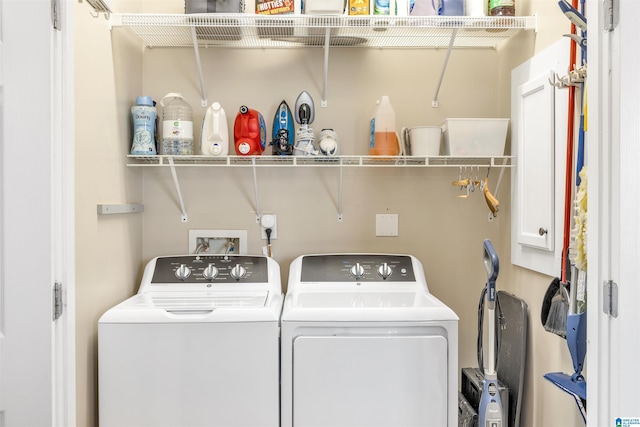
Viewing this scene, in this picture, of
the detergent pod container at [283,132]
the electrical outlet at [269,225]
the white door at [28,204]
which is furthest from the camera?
the electrical outlet at [269,225]

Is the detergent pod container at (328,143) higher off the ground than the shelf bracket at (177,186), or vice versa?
the detergent pod container at (328,143)

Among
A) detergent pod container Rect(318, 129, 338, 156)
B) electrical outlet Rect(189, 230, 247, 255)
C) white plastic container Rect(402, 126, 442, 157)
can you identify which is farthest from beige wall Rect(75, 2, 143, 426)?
white plastic container Rect(402, 126, 442, 157)

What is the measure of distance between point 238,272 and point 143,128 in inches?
29.1

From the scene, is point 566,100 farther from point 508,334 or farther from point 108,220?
point 108,220

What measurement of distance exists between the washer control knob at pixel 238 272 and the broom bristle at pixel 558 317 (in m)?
1.21

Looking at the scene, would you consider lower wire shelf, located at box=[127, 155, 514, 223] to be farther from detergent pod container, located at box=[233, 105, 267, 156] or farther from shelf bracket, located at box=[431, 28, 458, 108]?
shelf bracket, located at box=[431, 28, 458, 108]

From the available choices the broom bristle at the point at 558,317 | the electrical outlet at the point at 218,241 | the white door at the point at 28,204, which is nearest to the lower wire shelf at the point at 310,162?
the electrical outlet at the point at 218,241

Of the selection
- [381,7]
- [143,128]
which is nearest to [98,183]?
[143,128]

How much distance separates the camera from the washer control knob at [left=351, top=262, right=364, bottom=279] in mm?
2295

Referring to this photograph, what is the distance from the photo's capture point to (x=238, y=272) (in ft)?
7.43

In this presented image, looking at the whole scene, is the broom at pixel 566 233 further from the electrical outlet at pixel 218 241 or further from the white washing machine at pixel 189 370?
the electrical outlet at pixel 218 241

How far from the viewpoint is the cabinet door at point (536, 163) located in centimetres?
194
